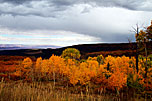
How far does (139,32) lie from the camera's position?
25.2m

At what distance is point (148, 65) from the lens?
23734 millimetres

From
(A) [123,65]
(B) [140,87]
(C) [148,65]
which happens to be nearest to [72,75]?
(A) [123,65]

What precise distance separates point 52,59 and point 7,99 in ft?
80.6

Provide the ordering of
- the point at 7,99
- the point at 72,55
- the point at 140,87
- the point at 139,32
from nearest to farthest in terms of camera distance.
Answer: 1. the point at 7,99
2. the point at 140,87
3. the point at 139,32
4. the point at 72,55

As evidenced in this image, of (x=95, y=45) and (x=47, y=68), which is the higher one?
(x=95, y=45)

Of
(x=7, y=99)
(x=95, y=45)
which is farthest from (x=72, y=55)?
(x=95, y=45)

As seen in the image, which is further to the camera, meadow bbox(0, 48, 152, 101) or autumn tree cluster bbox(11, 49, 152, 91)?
autumn tree cluster bbox(11, 49, 152, 91)

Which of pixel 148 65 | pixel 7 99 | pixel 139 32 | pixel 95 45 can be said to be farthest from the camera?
pixel 95 45

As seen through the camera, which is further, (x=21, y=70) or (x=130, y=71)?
(x=21, y=70)

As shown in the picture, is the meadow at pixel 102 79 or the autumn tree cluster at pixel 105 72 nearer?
the meadow at pixel 102 79

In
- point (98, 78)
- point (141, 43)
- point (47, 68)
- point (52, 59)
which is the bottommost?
point (98, 78)

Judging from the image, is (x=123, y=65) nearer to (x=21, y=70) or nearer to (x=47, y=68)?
(x=47, y=68)

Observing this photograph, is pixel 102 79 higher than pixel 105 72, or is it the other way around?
pixel 105 72

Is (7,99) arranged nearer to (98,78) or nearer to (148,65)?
(148,65)
